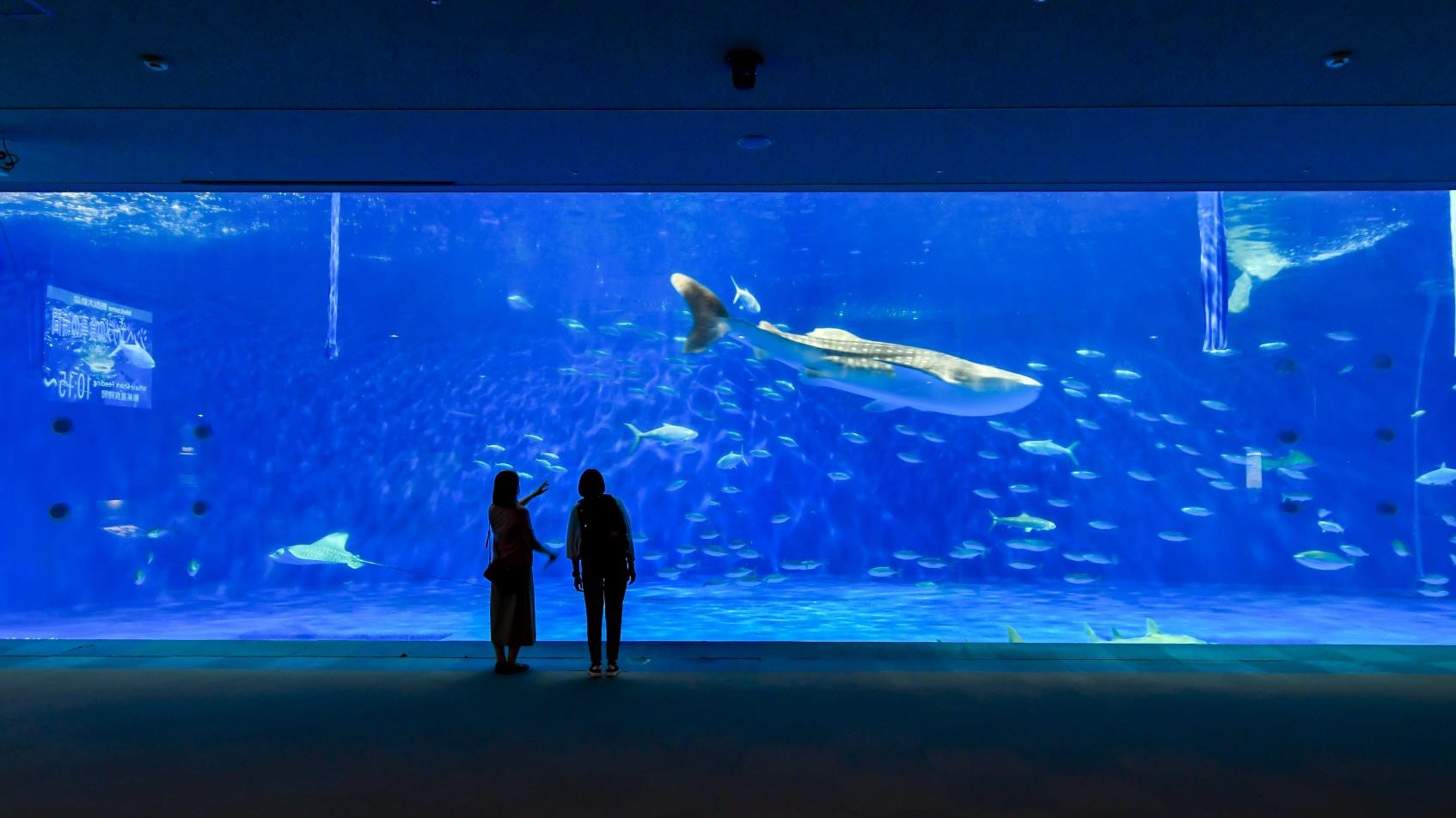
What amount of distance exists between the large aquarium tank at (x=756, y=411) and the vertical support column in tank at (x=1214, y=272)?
10cm

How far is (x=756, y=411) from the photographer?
16.6 m

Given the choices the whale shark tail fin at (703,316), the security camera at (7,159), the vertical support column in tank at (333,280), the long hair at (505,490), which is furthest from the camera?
the vertical support column in tank at (333,280)

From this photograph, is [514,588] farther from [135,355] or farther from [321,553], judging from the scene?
[321,553]

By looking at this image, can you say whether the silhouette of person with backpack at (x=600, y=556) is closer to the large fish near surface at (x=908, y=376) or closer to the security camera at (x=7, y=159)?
the security camera at (x=7, y=159)

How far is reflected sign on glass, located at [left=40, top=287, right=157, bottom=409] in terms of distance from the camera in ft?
29.5

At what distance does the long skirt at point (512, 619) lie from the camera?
14.8 feet

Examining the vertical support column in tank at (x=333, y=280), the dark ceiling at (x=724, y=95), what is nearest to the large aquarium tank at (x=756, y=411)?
the vertical support column in tank at (x=333, y=280)

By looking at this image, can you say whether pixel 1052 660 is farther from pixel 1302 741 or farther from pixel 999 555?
pixel 999 555

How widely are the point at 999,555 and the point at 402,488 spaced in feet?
40.1

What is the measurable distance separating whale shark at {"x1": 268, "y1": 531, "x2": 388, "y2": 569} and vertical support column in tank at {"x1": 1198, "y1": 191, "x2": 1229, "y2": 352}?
56.0 feet

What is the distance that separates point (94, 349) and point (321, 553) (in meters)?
6.29

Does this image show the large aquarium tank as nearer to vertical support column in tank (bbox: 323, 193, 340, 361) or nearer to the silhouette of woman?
vertical support column in tank (bbox: 323, 193, 340, 361)

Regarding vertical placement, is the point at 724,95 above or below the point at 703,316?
above

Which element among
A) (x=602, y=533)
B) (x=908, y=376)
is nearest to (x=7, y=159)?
(x=602, y=533)
